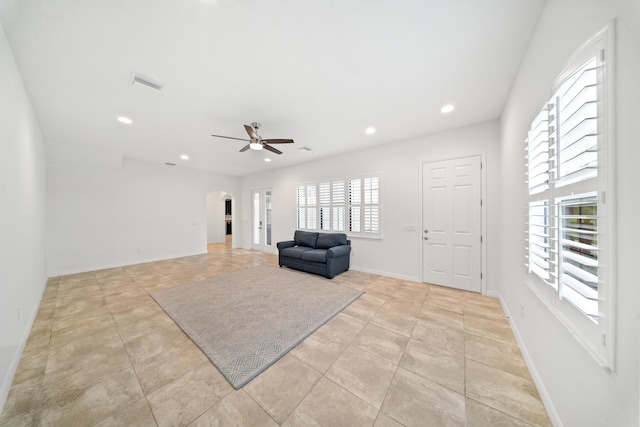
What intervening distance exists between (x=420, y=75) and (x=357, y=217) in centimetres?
295

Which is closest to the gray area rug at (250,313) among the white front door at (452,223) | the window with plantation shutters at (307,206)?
the white front door at (452,223)

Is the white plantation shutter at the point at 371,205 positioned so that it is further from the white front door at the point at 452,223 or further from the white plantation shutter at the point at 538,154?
the white plantation shutter at the point at 538,154

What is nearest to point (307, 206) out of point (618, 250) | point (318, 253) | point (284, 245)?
point (284, 245)

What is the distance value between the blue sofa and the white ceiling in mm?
2398

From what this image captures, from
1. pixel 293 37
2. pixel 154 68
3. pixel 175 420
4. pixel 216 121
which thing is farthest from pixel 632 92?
pixel 216 121

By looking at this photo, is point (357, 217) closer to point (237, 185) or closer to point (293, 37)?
point (293, 37)

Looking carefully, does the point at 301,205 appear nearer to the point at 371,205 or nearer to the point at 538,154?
the point at 371,205

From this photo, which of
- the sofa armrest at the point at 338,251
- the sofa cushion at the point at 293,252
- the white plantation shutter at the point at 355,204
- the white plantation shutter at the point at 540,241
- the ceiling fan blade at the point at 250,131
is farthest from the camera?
the white plantation shutter at the point at 355,204

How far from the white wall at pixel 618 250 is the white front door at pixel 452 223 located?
1.27 m

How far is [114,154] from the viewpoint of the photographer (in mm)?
4637

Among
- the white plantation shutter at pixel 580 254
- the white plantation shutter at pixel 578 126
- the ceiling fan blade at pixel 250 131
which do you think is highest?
the ceiling fan blade at pixel 250 131

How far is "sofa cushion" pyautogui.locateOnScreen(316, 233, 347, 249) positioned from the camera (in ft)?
15.0

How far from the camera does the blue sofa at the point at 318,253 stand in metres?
4.09

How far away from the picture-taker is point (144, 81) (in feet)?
7.30
